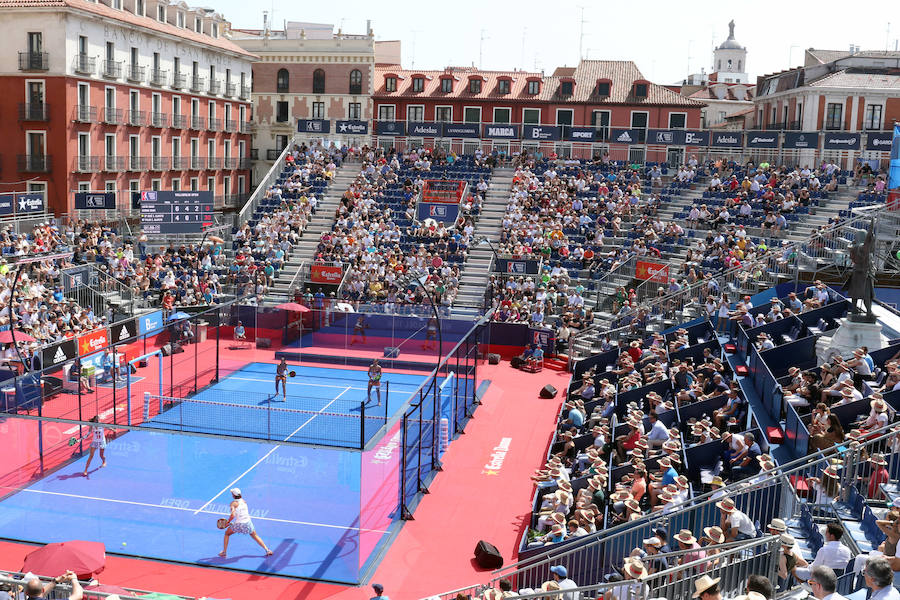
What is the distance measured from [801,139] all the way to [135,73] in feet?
127

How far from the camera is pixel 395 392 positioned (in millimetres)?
32188

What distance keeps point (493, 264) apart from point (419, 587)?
26514 millimetres

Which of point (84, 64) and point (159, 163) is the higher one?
point (84, 64)

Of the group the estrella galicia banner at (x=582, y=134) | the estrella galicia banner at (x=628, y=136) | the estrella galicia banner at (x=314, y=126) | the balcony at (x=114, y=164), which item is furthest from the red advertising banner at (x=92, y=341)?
the estrella galicia banner at (x=628, y=136)

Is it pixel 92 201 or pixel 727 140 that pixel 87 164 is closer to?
pixel 92 201

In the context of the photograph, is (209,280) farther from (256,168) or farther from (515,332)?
(256,168)

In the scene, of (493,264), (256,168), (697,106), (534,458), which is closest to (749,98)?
(697,106)

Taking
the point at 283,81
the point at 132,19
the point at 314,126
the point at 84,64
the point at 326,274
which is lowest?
the point at 326,274

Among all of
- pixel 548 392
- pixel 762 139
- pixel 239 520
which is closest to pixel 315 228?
pixel 548 392

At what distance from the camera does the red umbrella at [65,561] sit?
1600cm

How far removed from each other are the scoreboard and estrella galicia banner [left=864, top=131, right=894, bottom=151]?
111 ft

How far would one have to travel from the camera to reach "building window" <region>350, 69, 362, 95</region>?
6788 cm

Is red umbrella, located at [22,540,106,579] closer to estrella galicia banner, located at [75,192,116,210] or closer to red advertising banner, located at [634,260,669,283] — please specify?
red advertising banner, located at [634,260,669,283]

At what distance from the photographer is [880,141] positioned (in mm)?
45719
